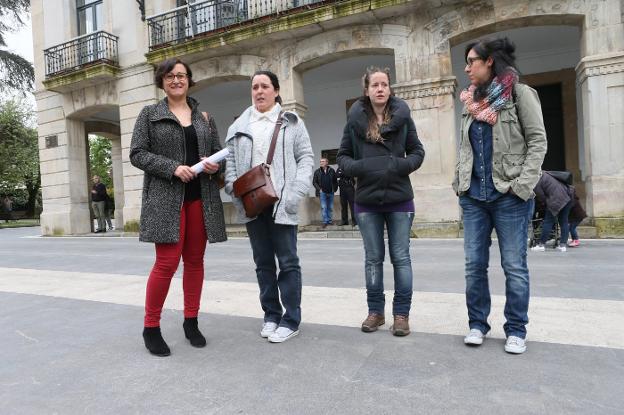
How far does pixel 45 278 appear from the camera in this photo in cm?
625

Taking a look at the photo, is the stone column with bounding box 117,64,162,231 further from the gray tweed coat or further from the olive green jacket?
the olive green jacket

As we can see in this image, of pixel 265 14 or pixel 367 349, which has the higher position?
pixel 265 14

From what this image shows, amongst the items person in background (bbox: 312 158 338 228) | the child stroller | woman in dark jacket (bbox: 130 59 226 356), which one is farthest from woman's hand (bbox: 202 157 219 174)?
person in background (bbox: 312 158 338 228)

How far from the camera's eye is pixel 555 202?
721cm

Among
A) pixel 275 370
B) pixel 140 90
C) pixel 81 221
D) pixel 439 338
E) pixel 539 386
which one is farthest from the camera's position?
pixel 81 221

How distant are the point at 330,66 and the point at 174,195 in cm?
1161

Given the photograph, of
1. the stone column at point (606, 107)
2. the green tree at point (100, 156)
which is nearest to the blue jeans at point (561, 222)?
the stone column at point (606, 107)

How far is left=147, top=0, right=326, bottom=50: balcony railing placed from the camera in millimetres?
12547

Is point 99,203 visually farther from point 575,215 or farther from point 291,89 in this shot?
point 575,215

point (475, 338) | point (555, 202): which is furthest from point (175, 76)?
point (555, 202)

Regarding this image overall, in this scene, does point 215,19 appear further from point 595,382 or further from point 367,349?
point 595,382

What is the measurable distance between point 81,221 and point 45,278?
1116 cm

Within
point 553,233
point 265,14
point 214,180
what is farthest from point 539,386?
point 265,14

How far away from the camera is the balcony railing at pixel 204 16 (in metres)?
12.5
